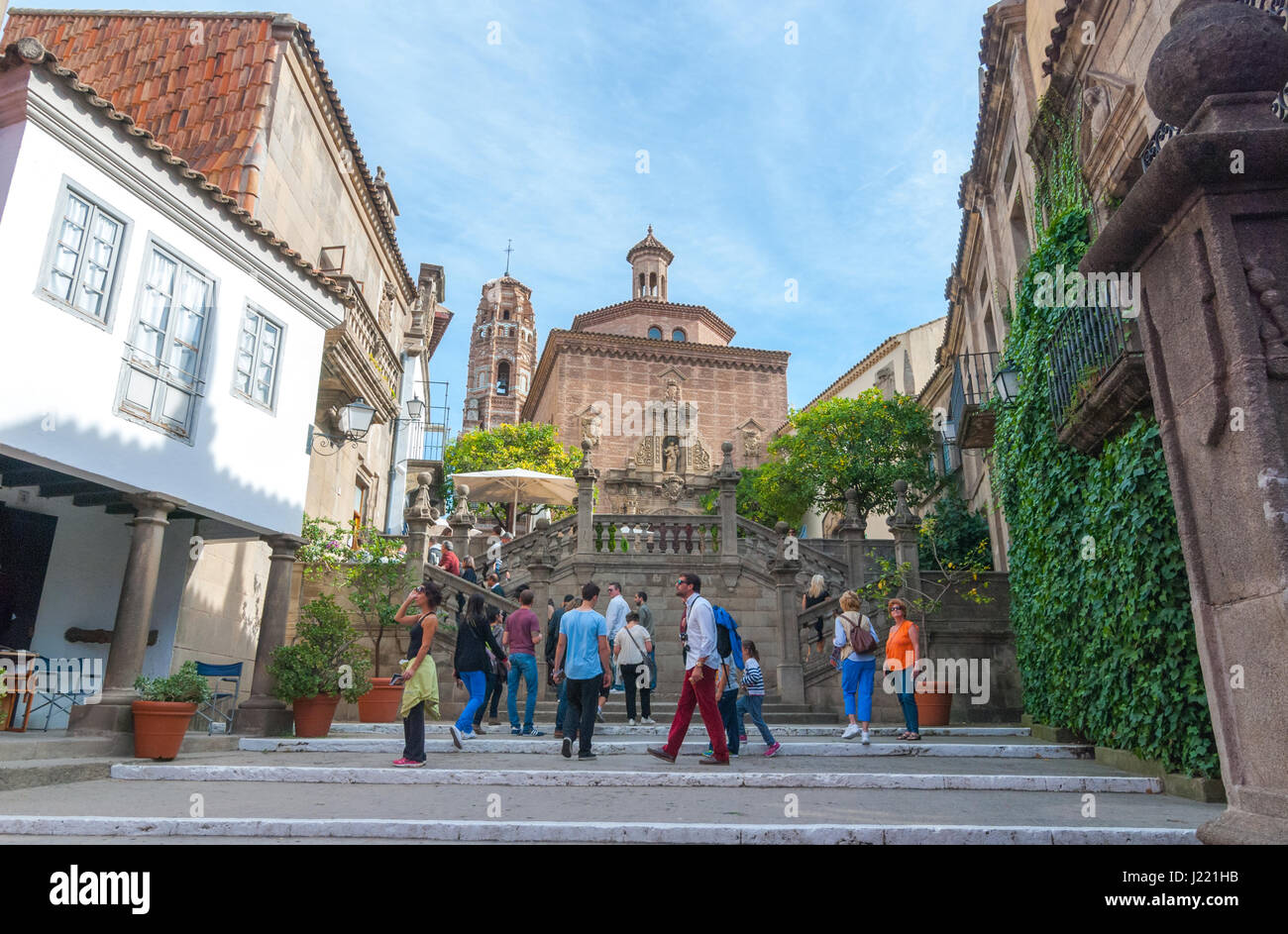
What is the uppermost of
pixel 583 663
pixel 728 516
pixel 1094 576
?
pixel 728 516

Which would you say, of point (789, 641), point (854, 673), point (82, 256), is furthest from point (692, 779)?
point (789, 641)

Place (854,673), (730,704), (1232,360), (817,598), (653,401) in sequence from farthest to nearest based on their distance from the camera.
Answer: (653,401) < (817,598) < (854,673) < (730,704) < (1232,360)

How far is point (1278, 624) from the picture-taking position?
3.36 metres

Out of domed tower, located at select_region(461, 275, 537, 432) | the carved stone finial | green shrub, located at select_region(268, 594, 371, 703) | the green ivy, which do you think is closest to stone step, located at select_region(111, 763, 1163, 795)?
the green ivy

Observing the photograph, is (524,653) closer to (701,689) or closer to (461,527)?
(701,689)

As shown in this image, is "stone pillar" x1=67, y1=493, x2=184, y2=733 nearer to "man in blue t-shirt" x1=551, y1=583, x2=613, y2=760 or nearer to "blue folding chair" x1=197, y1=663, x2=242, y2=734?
"blue folding chair" x1=197, y1=663, x2=242, y2=734

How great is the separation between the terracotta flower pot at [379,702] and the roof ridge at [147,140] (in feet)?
19.1

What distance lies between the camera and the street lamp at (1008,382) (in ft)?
34.6

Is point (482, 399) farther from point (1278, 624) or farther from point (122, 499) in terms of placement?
point (1278, 624)

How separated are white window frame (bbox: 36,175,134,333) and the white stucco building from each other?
0.02 meters

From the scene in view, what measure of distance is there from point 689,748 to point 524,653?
8.52 feet

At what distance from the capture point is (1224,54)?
12.5 ft
